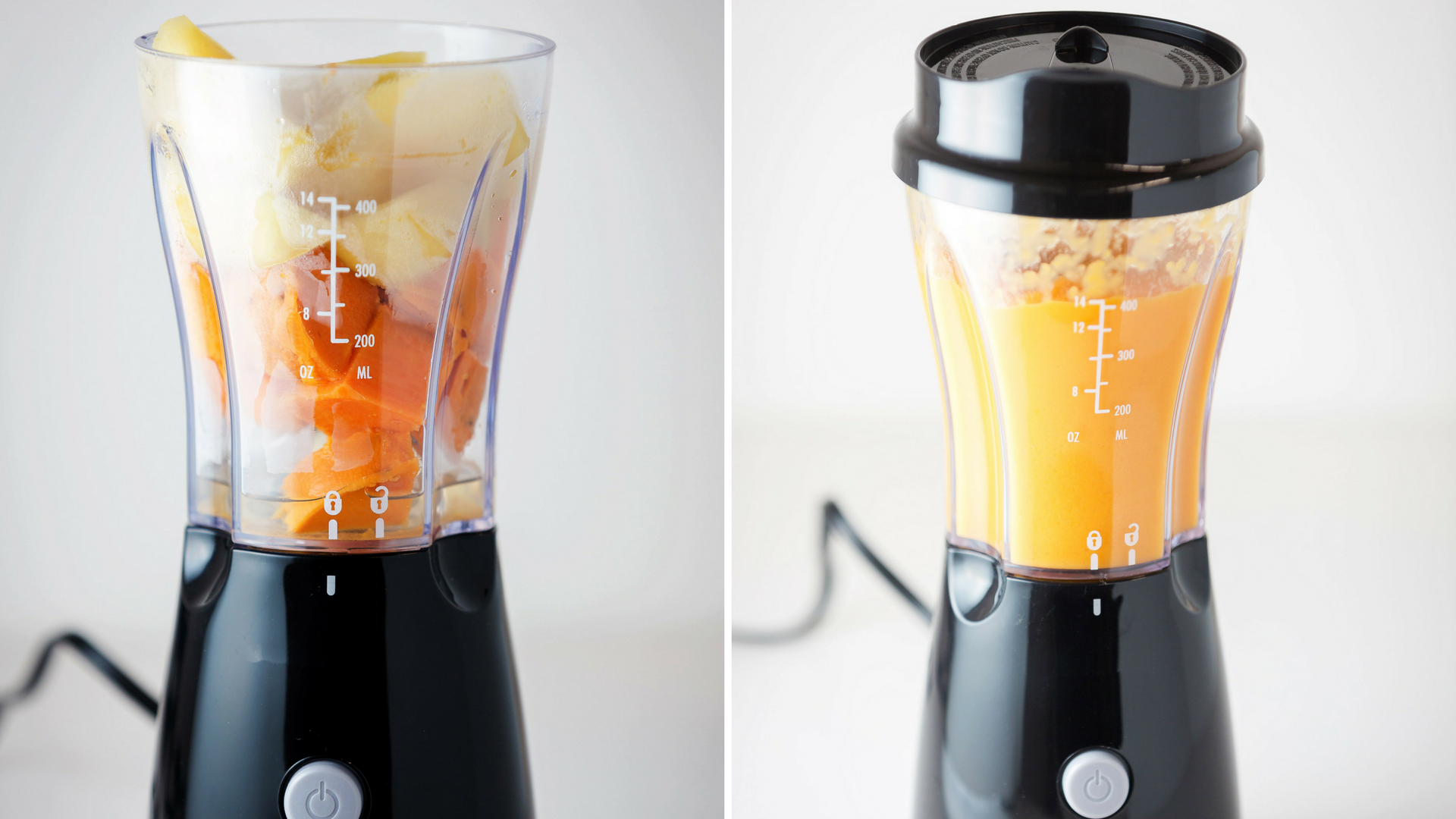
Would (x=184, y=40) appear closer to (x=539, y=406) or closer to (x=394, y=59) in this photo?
(x=394, y=59)

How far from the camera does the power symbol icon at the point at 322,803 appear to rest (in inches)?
18.6

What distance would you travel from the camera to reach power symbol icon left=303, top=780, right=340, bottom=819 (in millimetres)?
473

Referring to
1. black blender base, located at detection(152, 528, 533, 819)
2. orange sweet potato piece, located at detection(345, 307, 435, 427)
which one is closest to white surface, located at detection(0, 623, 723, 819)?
black blender base, located at detection(152, 528, 533, 819)

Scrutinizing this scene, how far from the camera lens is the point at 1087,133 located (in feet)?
1.42

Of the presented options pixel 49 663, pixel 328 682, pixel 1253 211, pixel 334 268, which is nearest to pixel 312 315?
pixel 334 268

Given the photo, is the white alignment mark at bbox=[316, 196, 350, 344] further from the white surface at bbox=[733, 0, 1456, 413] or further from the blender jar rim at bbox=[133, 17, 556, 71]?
the white surface at bbox=[733, 0, 1456, 413]

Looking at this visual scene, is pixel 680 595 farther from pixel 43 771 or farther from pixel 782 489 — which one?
pixel 43 771

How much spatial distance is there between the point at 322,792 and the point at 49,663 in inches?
13.3

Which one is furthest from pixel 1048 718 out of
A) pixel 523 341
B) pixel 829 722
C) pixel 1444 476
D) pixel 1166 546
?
pixel 1444 476

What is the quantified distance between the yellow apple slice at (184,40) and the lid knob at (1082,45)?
0.31 m

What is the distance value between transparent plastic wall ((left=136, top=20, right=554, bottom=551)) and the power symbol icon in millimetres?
92

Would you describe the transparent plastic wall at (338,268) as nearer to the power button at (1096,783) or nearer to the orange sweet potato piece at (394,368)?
the orange sweet potato piece at (394,368)

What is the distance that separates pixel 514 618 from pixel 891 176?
0.35m

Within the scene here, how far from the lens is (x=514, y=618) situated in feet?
2.45
